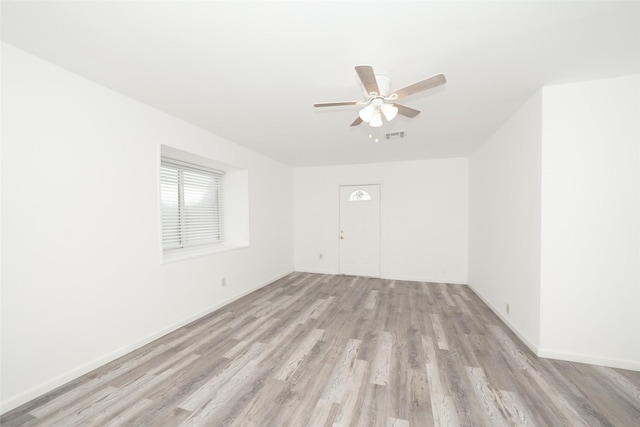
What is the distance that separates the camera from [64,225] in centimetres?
195

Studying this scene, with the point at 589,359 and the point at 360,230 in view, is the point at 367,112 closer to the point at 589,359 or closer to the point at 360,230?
the point at 589,359

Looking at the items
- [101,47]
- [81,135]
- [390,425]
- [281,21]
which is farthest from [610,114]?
[81,135]

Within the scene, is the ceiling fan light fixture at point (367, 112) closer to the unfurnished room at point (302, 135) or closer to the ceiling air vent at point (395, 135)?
the unfurnished room at point (302, 135)

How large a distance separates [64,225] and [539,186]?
4103 mm

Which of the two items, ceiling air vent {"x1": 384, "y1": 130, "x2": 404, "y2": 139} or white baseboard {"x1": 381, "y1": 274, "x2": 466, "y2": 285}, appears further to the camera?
white baseboard {"x1": 381, "y1": 274, "x2": 466, "y2": 285}

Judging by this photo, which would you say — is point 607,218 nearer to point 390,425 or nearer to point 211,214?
point 390,425

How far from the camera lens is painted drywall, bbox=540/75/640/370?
208 cm

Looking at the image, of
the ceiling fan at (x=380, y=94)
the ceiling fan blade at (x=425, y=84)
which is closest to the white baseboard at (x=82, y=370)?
the ceiling fan at (x=380, y=94)

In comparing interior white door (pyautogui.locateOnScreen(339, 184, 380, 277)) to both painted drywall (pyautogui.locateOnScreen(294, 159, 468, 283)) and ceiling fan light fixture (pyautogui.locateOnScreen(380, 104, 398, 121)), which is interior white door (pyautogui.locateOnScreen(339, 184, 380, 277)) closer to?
painted drywall (pyautogui.locateOnScreen(294, 159, 468, 283))

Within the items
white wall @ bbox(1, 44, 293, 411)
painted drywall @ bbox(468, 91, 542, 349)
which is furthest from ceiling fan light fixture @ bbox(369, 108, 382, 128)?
white wall @ bbox(1, 44, 293, 411)

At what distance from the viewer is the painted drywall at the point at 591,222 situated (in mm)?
2078

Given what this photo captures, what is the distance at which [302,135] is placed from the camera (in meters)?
3.52

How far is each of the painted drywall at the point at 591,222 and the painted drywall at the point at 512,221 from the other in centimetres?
10

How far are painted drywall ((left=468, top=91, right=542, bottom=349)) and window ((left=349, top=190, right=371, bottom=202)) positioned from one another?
6.84 feet
